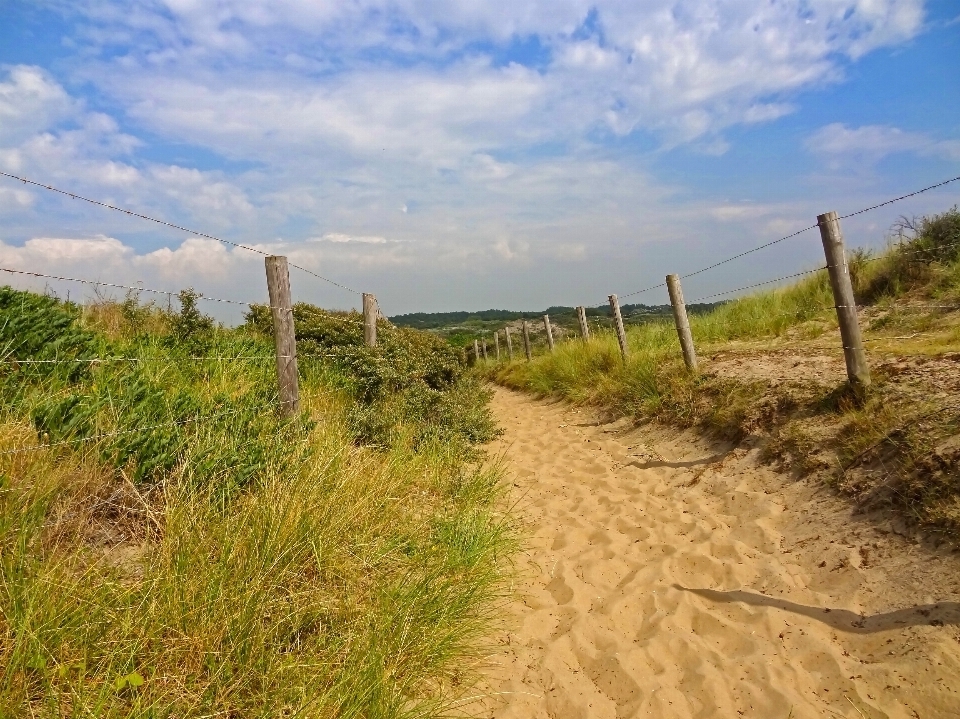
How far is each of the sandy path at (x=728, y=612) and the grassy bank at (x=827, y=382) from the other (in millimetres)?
313

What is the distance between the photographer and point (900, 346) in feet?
21.4

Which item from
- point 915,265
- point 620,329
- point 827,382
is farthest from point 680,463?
point 915,265

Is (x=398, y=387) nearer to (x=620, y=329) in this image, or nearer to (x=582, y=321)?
(x=620, y=329)

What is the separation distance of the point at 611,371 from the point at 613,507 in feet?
16.1

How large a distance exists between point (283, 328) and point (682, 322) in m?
5.22

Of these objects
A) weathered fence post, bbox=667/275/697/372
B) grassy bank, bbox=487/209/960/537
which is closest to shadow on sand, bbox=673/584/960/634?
grassy bank, bbox=487/209/960/537

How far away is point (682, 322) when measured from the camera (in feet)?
25.6

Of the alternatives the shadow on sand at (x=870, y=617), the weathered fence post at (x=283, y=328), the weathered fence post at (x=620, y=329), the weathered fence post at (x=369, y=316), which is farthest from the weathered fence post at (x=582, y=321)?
the shadow on sand at (x=870, y=617)

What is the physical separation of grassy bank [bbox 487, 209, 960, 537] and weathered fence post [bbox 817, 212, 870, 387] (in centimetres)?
18

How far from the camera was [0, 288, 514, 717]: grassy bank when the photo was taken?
6.89ft

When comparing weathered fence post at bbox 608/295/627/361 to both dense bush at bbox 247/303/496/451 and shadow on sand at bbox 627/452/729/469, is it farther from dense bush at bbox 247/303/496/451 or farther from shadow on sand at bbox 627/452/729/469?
shadow on sand at bbox 627/452/729/469

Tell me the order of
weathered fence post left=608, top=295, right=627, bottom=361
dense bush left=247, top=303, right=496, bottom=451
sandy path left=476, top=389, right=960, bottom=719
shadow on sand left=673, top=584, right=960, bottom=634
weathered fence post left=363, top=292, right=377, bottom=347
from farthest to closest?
weathered fence post left=608, top=295, right=627, bottom=361, weathered fence post left=363, top=292, right=377, bottom=347, dense bush left=247, top=303, right=496, bottom=451, shadow on sand left=673, top=584, right=960, bottom=634, sandy path left=476, top=389, right=960, bottom=719

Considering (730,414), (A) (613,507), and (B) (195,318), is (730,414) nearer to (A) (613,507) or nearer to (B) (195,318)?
(A) (613,507)

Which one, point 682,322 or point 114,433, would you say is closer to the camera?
point 114,433
